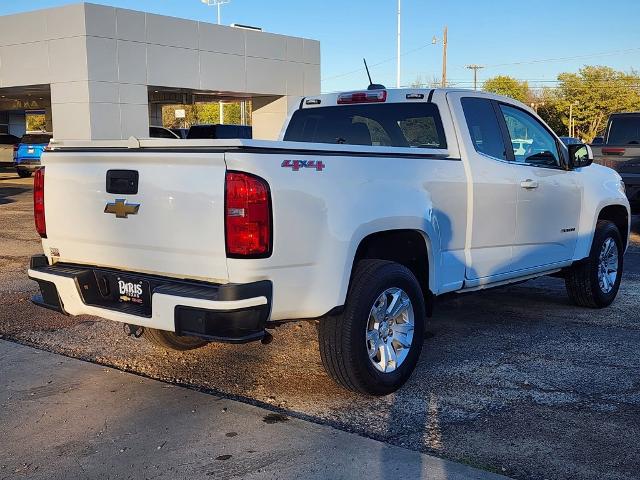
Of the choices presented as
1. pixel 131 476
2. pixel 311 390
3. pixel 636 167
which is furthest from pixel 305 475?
pixel 636 167

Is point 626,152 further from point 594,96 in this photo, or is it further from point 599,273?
point 594,96

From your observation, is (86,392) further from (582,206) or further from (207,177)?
(582,206)

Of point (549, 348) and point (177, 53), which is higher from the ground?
point (177, 53)

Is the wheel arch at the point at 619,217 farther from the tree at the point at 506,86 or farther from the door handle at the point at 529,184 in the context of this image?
the tree at the point at 506,86

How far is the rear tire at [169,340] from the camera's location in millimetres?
5500

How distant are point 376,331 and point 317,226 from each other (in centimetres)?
95

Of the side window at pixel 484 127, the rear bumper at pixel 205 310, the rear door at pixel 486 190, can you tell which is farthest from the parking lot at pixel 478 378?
the side window at pixel 484 127

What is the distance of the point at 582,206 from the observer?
680 centimetres

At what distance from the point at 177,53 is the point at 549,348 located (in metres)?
21.4

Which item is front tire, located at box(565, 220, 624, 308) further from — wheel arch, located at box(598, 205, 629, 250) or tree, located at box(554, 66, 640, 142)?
tree, located at box(554, 66, 640, 142)

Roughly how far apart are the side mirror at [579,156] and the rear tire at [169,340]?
362 centimetres

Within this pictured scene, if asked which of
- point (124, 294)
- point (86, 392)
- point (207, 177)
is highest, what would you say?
point (207, 177)

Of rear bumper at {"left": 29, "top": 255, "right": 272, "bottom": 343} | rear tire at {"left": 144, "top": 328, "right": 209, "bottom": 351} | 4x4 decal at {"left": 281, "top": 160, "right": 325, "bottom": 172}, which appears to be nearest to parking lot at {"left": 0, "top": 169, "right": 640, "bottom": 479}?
rear tire at {"left": 144, "top": 328, "right": 209, "bottom": 351}

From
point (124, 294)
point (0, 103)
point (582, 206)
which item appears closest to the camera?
point (124, 294)
